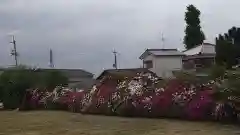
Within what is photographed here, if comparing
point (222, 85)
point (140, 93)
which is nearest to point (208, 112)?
point (222, 85)

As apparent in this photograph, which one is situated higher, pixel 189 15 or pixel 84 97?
pixel 189 15

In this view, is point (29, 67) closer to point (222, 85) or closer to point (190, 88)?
point (190, 88)

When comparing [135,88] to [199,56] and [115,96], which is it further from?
[199,56]

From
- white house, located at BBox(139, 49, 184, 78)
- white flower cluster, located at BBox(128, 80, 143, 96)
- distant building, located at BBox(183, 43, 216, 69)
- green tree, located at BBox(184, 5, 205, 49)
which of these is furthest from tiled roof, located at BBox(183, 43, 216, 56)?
white flower cluster, located at BBox(128, 80, 143, 96)

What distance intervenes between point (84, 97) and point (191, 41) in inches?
1160

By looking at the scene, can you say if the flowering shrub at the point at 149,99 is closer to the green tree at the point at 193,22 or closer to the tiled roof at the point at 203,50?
the tiled roof at the point at 203,50

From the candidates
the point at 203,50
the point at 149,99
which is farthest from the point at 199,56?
the point at 149,99

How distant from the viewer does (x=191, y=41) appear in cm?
4928

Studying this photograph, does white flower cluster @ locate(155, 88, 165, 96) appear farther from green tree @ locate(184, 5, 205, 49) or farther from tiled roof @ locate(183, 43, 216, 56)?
green tree @ locate(184, 5, 205, 49)

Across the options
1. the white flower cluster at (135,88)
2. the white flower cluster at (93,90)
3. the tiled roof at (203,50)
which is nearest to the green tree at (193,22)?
the tiled roof at (203,50)

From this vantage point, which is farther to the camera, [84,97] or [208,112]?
[84,97]

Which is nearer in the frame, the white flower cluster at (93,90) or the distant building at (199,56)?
the white flower cluster at (93,90)

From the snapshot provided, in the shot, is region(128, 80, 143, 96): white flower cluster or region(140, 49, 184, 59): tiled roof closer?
region(128, 80, 143, 96): white flower cluster

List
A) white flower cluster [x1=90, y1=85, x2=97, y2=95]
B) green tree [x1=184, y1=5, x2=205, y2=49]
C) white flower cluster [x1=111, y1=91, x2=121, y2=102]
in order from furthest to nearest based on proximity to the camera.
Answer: green tree [x1=184, y1=5, x2=205, y2=49] < white flower cluster [x1=90, y1=85, x2=97, y2=95] < white flower cluster [x1=111, y1=91, x2=121, y2=102]
